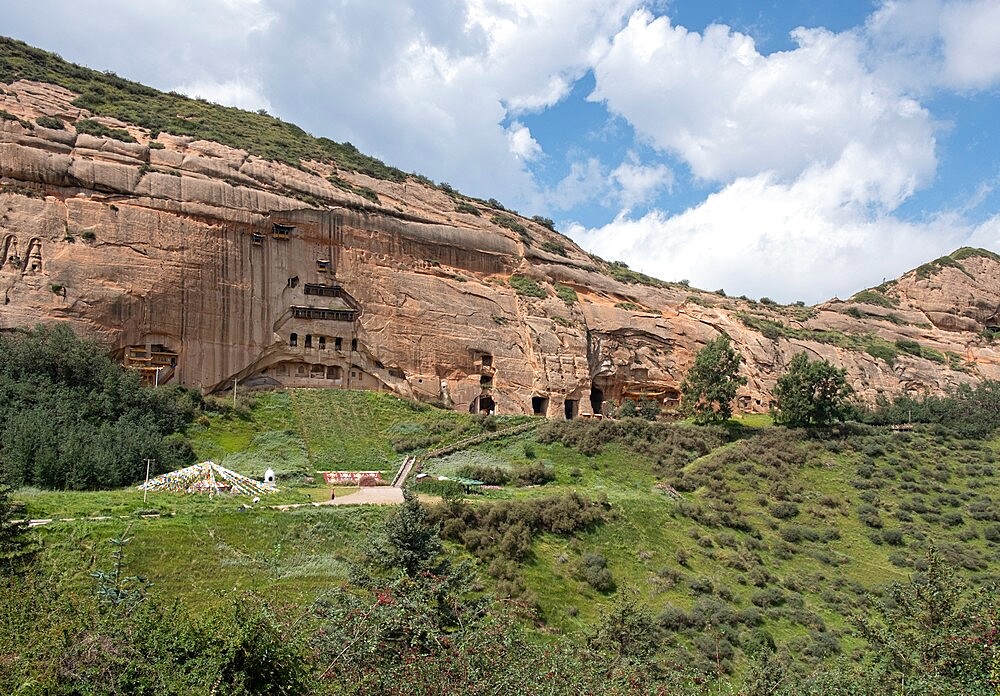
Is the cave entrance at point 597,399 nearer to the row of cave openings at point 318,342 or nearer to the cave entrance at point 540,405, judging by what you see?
the cave entrance at point 540,405

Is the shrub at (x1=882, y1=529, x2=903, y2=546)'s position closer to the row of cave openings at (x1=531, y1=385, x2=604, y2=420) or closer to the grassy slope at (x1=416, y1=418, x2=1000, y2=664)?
the grassy slope at (x1=416, y1=418, x2=1000, y2=664)

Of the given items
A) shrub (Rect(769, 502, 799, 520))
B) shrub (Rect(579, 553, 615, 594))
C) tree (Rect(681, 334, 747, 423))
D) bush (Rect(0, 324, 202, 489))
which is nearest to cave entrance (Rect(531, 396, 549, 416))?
tree (Rect(681, 334, 747, 423))

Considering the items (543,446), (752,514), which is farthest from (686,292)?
(752,514)

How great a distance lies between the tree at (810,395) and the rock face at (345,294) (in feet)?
20.0

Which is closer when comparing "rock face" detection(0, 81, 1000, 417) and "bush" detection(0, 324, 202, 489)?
"bush" detection(0, 324, 202, 489)

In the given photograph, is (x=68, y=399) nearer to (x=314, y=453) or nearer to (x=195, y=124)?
(x=314, y=453)

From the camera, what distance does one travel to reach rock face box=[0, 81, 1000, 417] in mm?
30812

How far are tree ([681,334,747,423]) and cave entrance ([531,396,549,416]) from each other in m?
7.21

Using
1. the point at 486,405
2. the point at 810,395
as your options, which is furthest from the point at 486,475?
the point at 810,395

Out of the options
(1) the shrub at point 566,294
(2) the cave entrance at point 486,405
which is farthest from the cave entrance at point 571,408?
(1) the shrub at point 566,294

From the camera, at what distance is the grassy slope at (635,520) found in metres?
18.0

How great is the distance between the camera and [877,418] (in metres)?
→ 40.8

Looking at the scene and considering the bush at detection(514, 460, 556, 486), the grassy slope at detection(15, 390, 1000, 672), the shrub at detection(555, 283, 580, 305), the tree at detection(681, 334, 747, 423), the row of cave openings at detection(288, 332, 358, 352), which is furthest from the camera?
the shrub at detection(555, 283, 580, 305)

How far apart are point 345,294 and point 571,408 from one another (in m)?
13.7
